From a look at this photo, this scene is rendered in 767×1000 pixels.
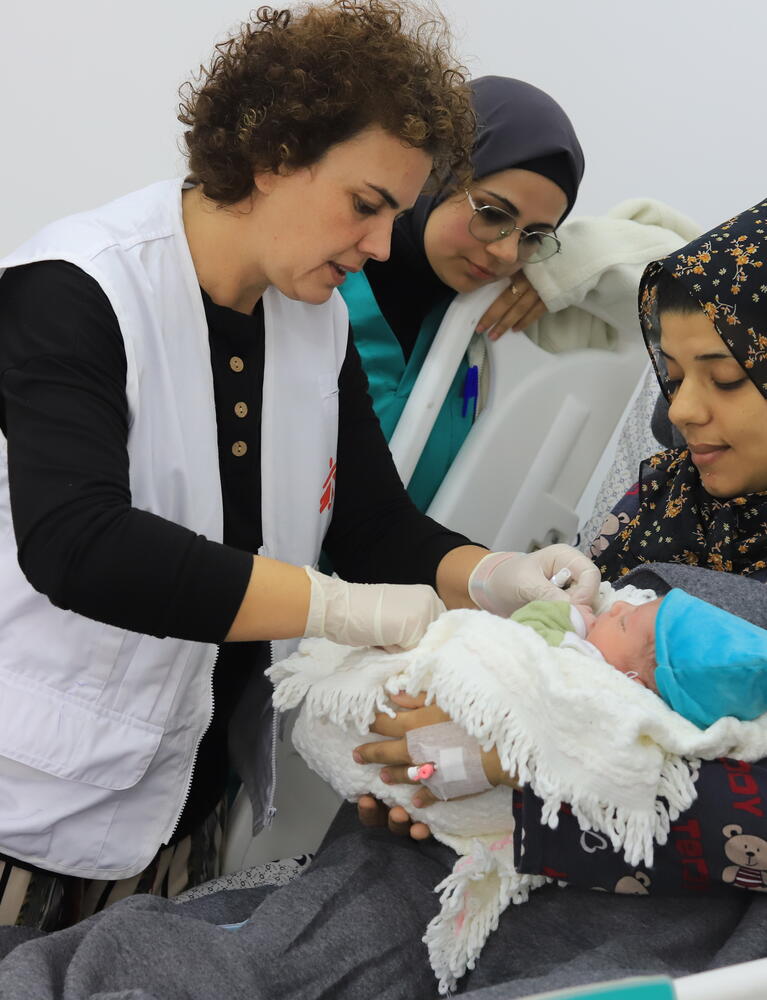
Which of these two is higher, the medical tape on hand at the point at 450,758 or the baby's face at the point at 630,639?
the baby's face at the point at 630,639

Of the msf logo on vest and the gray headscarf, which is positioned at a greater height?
the gray headscarf

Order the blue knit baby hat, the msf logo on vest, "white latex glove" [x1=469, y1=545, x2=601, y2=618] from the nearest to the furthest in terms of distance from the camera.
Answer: the blue knit baby hat → "white latex glove" [x1=469, y1=545, x2=601, y2=618] → the msf logo on vest

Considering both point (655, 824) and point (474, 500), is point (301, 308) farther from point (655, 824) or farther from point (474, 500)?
point (655, 824)

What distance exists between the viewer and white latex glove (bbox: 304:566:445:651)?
1331mm

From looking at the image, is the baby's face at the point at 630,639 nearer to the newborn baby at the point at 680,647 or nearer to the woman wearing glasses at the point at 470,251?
the newborn baby at the point at 680,647

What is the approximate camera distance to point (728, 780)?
1.10m

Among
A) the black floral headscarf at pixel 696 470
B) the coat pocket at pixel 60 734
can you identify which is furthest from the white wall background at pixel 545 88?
the coat pocket at pixel 60 734

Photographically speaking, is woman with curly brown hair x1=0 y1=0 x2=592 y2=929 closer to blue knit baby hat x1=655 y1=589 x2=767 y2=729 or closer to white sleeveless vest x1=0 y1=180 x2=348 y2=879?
white sleeveless vest x1=0 y1=180 x2=348 y2=879

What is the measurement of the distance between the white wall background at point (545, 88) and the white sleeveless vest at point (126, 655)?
1678 millimetres

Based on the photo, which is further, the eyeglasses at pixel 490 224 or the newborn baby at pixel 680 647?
the eyeglasses at pixel 490 224

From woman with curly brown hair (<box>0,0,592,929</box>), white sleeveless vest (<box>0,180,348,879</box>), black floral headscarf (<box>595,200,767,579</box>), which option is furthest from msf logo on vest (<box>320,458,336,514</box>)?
black floral headscarf (<box>595,200,767,579</box>)

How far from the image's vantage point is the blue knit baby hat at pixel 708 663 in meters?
1.08

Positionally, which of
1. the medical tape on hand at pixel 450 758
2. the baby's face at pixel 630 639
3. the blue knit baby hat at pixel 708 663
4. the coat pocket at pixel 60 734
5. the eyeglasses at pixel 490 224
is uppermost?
the eyeglasses at pixel 490 224

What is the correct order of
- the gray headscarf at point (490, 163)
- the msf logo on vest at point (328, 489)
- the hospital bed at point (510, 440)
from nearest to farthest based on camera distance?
the msf logo on vest at point (328, 489)
the hospital bed at point (510, 440)
the gray headscarf at point (490, 163)
